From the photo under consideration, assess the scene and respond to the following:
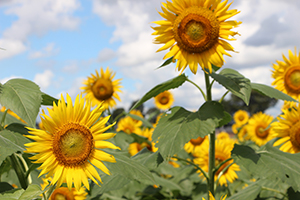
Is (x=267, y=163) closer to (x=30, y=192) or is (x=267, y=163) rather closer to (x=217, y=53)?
(x=217, y=53)

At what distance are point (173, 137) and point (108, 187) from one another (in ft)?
2.42

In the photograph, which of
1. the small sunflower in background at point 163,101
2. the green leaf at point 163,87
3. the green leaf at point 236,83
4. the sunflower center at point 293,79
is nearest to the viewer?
the green leaf at point 236,83

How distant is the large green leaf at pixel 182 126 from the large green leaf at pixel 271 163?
1.26 ft

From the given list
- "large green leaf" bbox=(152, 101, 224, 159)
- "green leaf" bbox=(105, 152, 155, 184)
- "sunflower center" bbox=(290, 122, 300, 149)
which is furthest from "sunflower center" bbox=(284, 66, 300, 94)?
"green leaf" bbox=(105, 152, 155, 184)

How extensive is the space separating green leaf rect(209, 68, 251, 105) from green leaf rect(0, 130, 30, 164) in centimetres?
147

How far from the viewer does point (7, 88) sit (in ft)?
6.84

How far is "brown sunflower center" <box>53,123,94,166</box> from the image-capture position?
1.82 m

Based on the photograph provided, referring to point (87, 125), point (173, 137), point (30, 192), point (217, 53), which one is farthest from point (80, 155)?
point (217, 53)

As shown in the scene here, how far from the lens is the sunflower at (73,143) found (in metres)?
1.79

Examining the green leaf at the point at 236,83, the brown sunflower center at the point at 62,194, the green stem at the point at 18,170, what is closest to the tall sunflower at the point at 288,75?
the green leaf at the point at 236,83

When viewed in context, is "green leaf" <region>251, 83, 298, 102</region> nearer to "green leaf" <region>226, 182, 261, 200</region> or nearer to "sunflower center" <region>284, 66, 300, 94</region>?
"green leaf" <region>226, 182, 261, 200</region>

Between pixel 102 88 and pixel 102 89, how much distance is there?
3 cm

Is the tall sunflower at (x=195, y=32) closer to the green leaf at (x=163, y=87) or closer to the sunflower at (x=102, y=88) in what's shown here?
the green leaf at (x=163, y=87)

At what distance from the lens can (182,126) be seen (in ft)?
7.16
